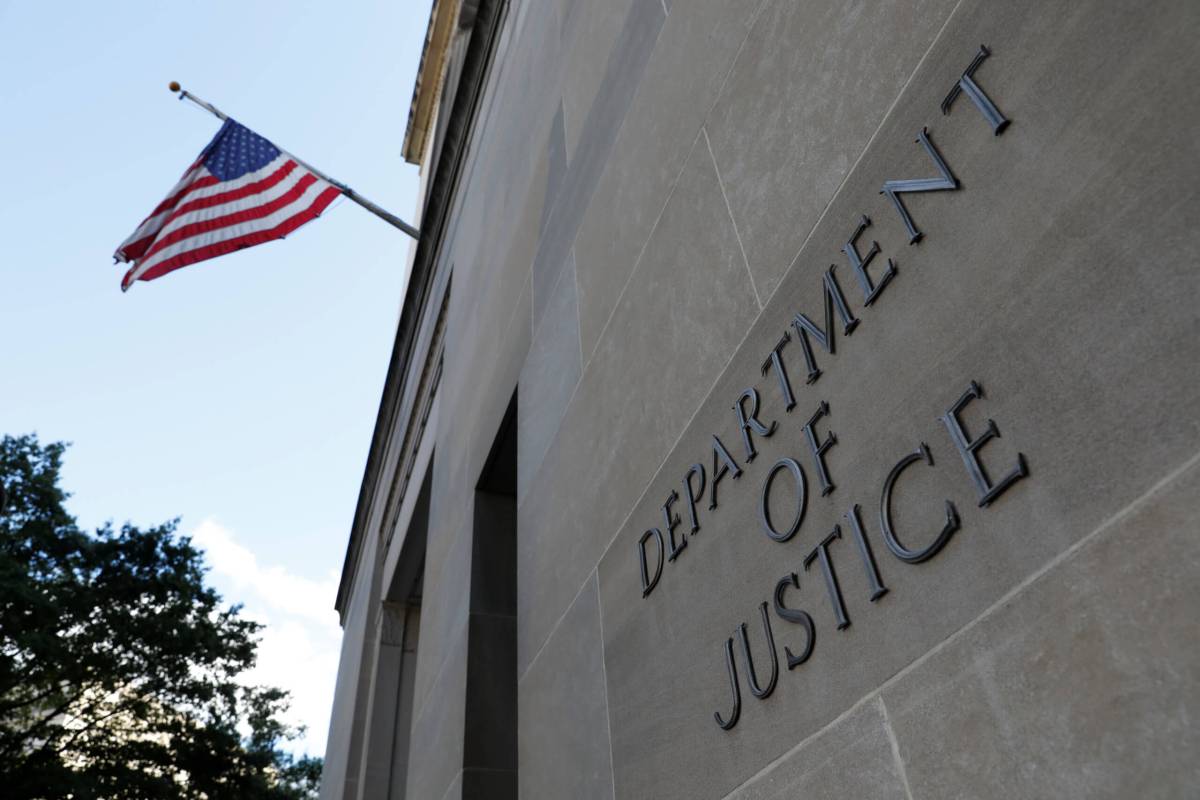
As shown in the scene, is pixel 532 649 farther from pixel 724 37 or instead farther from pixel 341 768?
pixel 341 768

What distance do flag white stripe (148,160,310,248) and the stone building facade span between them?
8.01 m

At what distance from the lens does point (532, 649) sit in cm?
499

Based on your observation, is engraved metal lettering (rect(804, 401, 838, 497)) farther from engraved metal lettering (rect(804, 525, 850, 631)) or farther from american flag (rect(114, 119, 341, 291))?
american flag (rect(114, 119, 341, 291))

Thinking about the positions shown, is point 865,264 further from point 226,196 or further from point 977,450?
point 226,196

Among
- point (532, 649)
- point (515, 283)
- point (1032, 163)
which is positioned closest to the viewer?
point (1032, 163)

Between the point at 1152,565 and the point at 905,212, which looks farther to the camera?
the point at 905,212

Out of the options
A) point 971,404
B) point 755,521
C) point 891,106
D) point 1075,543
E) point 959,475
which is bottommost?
point 1075,543

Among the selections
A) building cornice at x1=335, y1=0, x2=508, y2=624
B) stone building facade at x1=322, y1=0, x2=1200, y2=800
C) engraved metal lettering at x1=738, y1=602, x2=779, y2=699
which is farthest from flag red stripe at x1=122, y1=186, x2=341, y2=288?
engraved metal lettering at x1=738, y1=602, x2=779, y2=699

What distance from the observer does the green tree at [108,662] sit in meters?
21.1

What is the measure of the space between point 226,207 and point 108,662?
55.4ft

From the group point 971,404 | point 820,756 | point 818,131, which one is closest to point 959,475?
point 971,404

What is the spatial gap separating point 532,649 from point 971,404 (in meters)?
3.61

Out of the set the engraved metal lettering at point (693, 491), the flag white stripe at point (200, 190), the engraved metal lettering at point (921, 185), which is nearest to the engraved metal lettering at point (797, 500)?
the engraved metal lettering at point (693, 491)

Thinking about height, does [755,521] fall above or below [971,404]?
above
